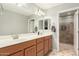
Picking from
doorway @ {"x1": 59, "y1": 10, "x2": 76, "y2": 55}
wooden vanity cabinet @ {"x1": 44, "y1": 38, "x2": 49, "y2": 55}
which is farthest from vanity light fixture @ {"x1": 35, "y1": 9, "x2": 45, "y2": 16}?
wooden vanity cabinet @ {"x1": 44, "y1": 38, "x2": 49, "y2": 55}

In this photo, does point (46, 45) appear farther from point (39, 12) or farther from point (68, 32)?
point (68, 32)

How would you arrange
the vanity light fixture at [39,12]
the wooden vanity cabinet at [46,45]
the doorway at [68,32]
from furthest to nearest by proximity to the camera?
1. the wooden vanity cabinet at [46,45]
2. the doorway at [68,32]
3. the vanity light fixture at [39,12]

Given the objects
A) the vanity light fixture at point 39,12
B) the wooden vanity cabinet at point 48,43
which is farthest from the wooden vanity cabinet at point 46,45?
the vanity light fixture at point 39,12

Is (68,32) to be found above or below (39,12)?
below

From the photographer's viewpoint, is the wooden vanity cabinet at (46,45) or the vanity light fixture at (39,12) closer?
the vanity light fixture at (39,12)

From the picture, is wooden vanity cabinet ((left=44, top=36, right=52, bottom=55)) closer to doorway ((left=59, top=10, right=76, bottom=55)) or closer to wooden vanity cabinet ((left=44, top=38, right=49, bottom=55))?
wooden vanity cabinet ((left=44, top=38, right=49, bottom=55))

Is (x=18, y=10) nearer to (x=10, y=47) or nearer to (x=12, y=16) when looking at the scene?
(x=12, y=16)

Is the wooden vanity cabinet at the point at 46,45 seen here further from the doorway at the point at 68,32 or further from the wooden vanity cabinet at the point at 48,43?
the doorway at the point at 68,32

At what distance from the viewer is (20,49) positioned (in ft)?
3.92

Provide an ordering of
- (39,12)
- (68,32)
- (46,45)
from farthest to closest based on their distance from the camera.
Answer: (68,32), (46,45), (39,12)

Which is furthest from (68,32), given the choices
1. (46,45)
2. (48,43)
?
(46,45)

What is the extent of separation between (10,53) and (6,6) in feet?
2.41

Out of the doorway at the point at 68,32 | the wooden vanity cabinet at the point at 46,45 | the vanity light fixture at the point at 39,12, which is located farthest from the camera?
the wooden vanity cabinet at the point at 46,45

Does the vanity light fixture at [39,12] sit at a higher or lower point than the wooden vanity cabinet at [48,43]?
higher
